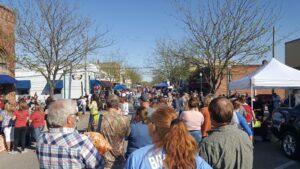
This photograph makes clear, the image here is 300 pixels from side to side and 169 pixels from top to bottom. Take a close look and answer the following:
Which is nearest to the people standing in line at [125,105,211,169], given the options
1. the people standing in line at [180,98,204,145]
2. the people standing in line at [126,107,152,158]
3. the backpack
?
the people standing in line at [126,107,152,158]

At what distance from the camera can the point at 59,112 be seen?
3.44 m

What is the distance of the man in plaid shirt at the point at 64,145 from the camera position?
3.32m

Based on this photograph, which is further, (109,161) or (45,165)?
(109,161)

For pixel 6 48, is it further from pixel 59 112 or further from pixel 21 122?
pixel 59 112

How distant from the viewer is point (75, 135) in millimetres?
3410

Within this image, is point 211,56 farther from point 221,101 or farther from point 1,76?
point 221,101

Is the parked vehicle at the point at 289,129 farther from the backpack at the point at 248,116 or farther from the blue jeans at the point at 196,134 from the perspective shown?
Answer: the blue jeans at the point at 196,134

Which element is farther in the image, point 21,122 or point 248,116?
point 21,122

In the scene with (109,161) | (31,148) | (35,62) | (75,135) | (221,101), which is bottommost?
(31,148)

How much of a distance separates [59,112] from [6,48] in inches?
721

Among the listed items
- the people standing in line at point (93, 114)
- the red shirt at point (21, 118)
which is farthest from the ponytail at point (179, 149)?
the red shirt at point (21, 118)

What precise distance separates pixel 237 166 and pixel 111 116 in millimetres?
2343

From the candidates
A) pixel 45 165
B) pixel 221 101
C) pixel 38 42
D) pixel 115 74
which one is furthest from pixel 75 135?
pixel 115 74

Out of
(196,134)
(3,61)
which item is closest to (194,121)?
(196,134)
